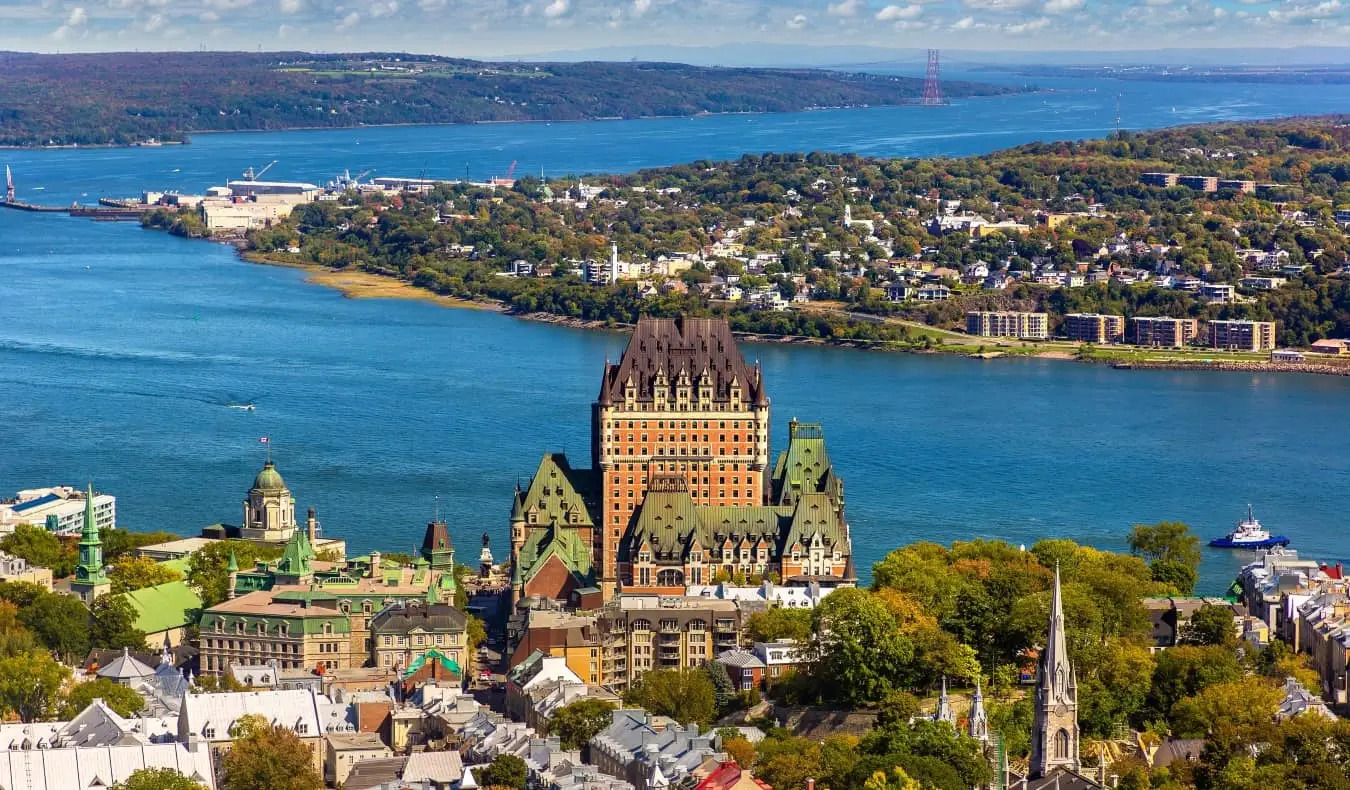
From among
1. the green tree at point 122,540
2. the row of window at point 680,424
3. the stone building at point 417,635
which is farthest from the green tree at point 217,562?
the row of window at point 680,424

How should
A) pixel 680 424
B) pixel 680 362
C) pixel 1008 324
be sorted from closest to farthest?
pixel 680 424 → pixel 680 362 → pixel 1008 324

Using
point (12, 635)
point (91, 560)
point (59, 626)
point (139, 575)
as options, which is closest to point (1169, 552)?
point (139, 575)

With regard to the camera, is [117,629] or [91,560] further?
[91,560]

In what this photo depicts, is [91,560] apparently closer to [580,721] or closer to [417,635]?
[417,635]

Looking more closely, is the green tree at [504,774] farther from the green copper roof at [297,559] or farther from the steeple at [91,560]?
the steeple at [91,560]

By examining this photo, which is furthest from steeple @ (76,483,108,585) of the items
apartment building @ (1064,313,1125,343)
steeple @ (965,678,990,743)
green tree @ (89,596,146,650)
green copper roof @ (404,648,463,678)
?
apartment building @ (1064,313,1125,343)
